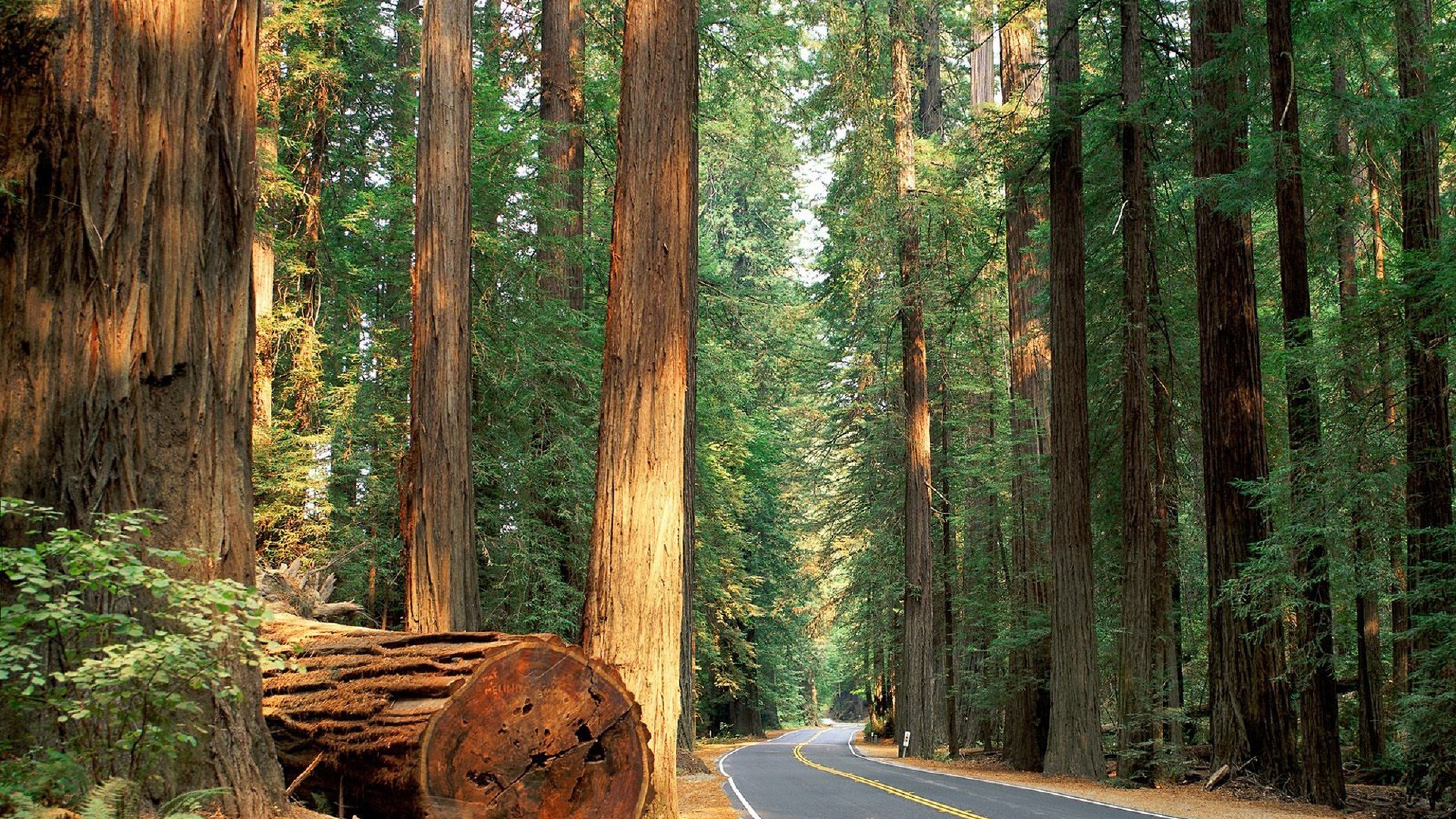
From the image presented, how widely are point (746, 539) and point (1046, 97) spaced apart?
18.5 m

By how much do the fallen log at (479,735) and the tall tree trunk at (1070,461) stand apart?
43.0ft

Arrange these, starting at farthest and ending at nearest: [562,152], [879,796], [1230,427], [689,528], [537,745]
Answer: [562,152] < [1230,427] < [879,796] < [689,528] < [537,745]

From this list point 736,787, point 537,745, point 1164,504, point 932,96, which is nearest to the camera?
point 537,745

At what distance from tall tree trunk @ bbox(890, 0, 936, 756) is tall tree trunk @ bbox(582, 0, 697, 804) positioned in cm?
1688

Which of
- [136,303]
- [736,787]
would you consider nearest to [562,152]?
[736,787]

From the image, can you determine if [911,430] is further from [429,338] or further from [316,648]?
[316,648]

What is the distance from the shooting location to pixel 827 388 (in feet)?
110

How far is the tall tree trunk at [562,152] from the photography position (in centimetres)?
1794

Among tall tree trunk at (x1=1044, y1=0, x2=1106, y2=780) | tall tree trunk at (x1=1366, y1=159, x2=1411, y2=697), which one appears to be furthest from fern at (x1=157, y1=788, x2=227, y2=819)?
tall tree trunk at (x1=1044, y1=0, x2=1106, y2=780)

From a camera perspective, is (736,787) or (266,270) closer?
(266,270)

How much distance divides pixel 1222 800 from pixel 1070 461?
610 cm

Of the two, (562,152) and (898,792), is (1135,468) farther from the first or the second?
(562,152)

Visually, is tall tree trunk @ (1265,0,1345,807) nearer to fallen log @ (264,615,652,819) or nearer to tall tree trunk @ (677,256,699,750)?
tall tree trunk @ (677,256,699,750)

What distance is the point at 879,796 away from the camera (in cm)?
1557
